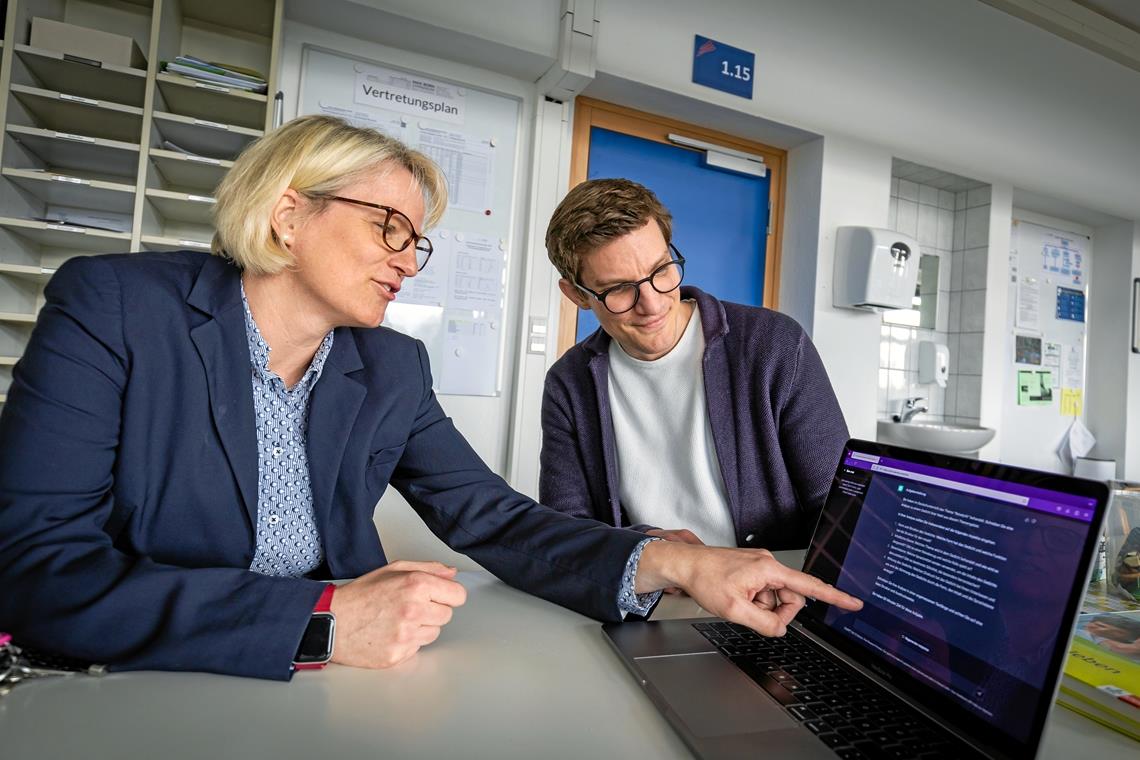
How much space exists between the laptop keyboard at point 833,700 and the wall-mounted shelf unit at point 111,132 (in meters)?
1.67

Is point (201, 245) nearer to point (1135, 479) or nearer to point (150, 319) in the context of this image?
point (150, 319)

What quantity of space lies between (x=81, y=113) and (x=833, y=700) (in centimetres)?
239

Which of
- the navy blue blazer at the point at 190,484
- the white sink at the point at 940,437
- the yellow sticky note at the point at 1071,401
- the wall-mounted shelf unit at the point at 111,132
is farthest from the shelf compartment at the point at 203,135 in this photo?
the yellow sticky note at the point at 1071,401

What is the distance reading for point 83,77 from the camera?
186 centimetres

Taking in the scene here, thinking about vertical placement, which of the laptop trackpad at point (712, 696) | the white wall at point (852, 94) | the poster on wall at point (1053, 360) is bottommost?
the laptop trackpad at point (712, 696)

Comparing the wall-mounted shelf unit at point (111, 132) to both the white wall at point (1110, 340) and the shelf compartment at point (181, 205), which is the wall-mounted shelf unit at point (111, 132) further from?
the white wall at point (1110, 340)

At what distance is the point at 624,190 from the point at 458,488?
2.31 feet

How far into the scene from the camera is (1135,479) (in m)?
4.35

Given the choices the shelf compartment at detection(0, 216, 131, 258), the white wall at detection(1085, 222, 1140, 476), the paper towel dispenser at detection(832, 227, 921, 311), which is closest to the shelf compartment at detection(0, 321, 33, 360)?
the shelf compartment at detection(0, 216, 131, 258)

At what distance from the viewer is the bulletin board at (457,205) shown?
8.17 feet

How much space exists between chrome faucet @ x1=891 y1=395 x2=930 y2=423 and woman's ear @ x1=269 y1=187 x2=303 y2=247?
345cm

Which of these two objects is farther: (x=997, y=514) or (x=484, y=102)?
(x=484, y=102)

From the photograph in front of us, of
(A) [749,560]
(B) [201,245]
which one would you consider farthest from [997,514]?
(B) [201,245]

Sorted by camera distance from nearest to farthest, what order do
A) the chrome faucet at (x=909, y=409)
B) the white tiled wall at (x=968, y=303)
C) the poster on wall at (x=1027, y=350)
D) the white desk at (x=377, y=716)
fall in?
the white desk at (x=377, y=716), the chrome faucet at (x=909, y=409), the white tiled wall at (x=968, y=303), the poster on wall at (x=1027, y=350)
